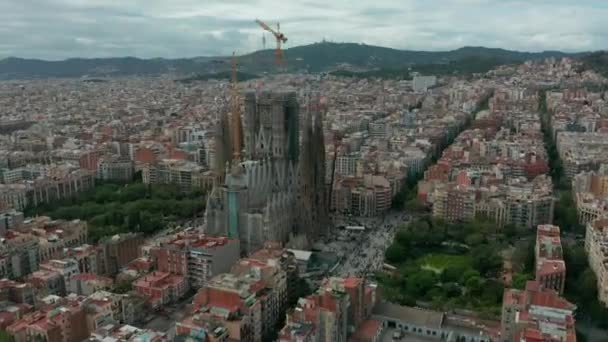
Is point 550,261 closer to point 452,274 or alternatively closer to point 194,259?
point 452,274

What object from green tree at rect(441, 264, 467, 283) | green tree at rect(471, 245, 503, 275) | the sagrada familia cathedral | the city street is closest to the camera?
green tree at rect(441, 264, 467, 283)

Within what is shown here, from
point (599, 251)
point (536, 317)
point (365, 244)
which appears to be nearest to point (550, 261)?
point (599, 251)

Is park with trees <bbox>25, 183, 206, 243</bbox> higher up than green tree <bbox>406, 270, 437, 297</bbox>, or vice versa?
park with trees <bbox>25, 183, 206, 243</bbox>

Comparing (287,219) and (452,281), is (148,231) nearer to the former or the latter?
(287,219)

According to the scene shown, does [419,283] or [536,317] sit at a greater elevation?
[536,317]

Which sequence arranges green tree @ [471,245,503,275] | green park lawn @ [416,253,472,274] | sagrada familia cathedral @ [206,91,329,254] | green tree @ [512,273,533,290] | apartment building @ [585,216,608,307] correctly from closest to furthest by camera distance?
apartment building @ [585,216,608,307], green tree @ [512,273,533,290], green tree @ [471,245,503,275], green park lawn @ [416,253,472,274], sagrada familia cathedral @ [206,91,329,254]

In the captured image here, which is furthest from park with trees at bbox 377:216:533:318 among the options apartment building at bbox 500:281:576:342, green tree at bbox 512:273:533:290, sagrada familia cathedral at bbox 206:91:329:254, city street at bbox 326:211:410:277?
sagrada familia cathedral at bbox 206:91:329:254

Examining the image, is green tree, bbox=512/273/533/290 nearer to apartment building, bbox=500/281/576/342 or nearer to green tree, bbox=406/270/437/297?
green tree, bbox=406/270/437/297

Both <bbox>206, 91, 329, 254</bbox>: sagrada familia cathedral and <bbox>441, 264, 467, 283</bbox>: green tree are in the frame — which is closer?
<bbox>441, 264, 467, 283</bbox>: green tree

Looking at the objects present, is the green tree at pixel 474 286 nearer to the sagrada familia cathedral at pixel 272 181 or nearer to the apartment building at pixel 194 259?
the sagrada familia cathedral at pixel 272 181
